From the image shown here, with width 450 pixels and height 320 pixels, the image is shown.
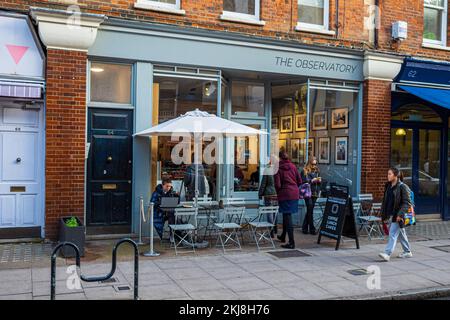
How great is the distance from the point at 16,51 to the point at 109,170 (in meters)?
2.80

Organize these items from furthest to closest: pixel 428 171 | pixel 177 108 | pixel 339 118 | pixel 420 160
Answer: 1. pixel 428 171
2. pixel 420 160
3. pixel 339 118
4. pixel 177 108

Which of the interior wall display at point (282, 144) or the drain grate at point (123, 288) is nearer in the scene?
the drain grate at point (123, 288)

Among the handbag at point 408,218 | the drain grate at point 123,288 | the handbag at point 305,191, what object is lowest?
the drain grate at point 123,288

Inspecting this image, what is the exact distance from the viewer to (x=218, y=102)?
10664 millimetres

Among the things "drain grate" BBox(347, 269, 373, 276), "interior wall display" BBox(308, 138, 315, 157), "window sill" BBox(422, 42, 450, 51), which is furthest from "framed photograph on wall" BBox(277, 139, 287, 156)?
"drain grate" BBox(347, 269, 373, 276)

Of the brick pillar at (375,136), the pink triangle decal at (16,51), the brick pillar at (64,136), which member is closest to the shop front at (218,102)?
the brick pillar at (375,136)

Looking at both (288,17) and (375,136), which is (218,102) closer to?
(288,17)

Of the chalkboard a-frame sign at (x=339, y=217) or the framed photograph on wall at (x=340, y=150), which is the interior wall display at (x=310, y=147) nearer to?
the framed photograph on wall at (x=340, y=150)

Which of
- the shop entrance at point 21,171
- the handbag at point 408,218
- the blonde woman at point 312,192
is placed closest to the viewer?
the handbag at point 408,218

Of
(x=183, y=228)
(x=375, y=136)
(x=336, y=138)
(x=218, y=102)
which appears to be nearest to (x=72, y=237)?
(x=183, y=228)

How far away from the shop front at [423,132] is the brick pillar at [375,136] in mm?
476

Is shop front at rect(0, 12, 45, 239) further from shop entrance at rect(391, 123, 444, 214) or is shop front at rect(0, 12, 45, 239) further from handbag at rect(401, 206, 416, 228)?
shop entrance at rect(391, 123, 444, 214)

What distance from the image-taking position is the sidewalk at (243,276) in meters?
6.24

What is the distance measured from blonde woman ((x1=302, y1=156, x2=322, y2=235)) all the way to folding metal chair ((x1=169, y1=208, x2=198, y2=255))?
2.80 metres
